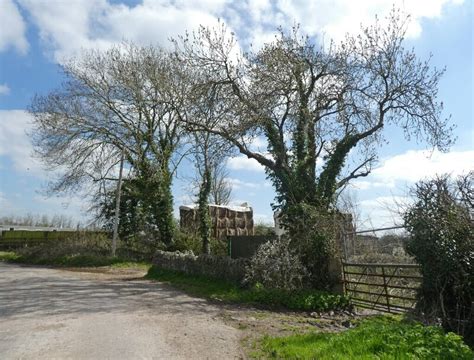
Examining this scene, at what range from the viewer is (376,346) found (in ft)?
21.1

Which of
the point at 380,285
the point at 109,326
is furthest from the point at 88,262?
the point at 380,285

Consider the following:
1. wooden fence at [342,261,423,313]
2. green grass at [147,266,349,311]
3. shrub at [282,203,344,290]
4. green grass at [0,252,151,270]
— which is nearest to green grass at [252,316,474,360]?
wooden fence at [342,261,423,313]

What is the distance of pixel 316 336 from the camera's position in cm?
815

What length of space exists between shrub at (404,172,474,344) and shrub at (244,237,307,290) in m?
4.78

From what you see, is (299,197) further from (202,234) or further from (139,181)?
(139,181)

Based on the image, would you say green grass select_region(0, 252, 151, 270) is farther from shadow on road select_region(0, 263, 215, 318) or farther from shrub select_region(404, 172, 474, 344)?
shrub select_region(404, 172, 474, 344)

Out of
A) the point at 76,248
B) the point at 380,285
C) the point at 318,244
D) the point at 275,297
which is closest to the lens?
the point at 380,285

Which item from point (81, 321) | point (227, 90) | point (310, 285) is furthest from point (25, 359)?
point (227, 90)

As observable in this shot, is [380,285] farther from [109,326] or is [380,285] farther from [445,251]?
[109,326]

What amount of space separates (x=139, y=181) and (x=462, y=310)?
23.8 metres

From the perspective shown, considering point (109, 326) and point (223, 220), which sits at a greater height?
point (223, 220)

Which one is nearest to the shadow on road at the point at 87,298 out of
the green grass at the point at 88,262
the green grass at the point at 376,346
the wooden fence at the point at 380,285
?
the green grass at the point at 376,346

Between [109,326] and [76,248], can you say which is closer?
[109,326]

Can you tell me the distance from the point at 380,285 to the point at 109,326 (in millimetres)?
7104
